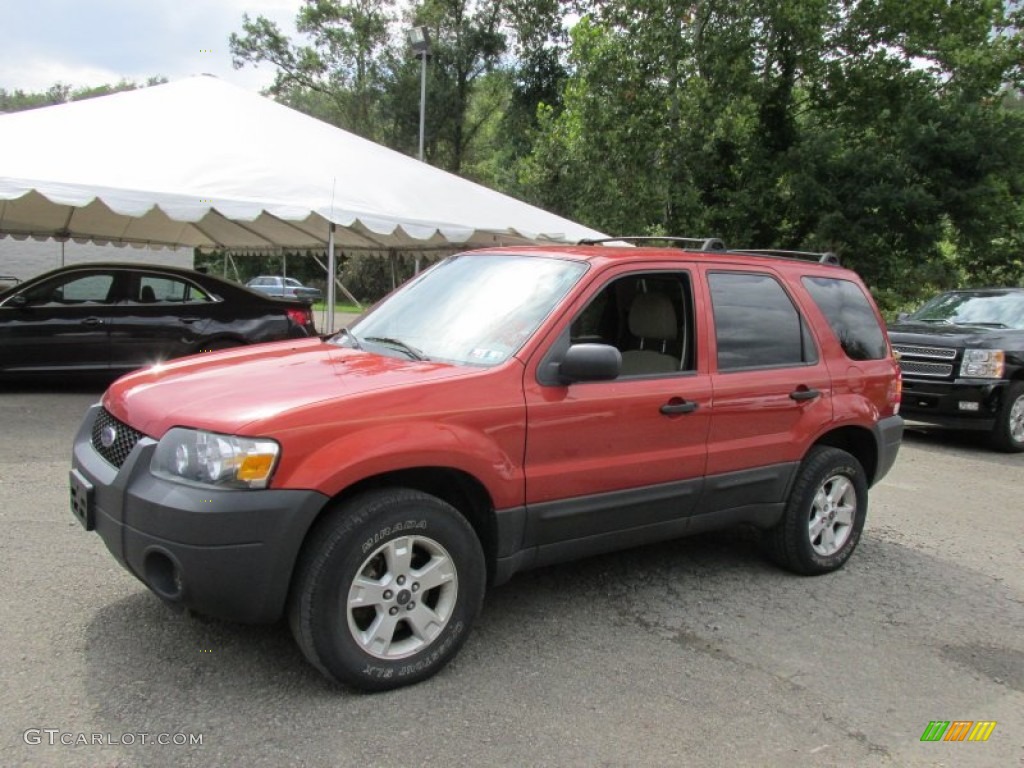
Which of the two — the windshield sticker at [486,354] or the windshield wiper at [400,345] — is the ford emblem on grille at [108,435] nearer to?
the windshield wiper at [400,345]

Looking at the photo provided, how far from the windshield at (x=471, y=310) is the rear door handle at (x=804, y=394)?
4.73 ft

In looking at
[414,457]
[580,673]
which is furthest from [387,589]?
[580,673]

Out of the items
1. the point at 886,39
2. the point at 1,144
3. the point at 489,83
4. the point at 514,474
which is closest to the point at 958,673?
the point at 514,474

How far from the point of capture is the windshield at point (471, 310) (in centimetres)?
354

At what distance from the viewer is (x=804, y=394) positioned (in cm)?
434

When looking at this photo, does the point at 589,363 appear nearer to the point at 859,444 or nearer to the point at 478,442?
the point at 478,442

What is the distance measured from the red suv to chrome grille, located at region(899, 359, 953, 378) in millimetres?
4793

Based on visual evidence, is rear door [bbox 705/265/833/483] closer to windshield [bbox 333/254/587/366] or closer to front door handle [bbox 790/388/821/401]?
front door handle [bbox 790/388/821/401]

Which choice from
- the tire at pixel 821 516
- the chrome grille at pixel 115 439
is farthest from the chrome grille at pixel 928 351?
the chrome grille at pixel 115 439

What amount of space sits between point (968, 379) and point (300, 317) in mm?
8133

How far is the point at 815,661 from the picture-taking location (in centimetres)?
349

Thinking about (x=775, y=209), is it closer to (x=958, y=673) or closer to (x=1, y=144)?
(x=1, y=144)

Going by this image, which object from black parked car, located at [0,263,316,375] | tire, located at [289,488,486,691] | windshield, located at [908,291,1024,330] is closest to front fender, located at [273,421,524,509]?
tire, located at [289,488,486,691]

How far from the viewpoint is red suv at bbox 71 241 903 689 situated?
279 cm
